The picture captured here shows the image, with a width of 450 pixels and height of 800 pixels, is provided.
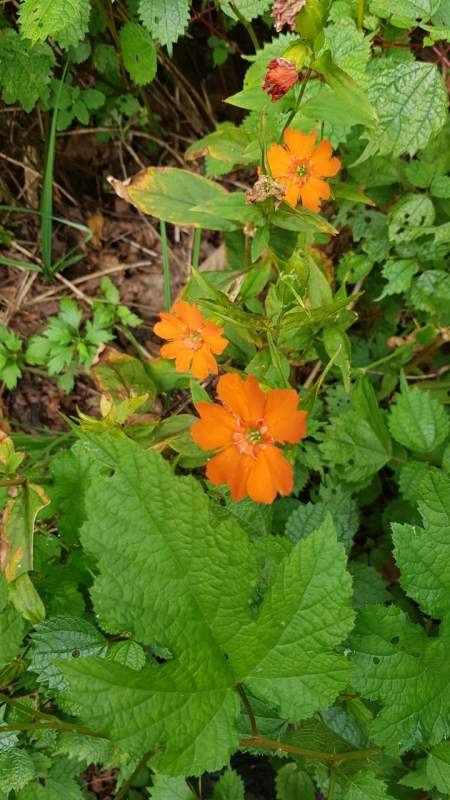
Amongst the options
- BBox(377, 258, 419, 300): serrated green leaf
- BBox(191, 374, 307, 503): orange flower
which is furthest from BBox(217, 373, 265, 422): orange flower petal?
BBox(377, 258, 419, 300): serrated green leaf

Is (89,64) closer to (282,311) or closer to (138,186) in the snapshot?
(138,186)

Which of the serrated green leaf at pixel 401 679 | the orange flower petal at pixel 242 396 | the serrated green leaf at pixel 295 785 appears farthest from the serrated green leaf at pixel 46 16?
the serrated green leaf at pixel 295 785

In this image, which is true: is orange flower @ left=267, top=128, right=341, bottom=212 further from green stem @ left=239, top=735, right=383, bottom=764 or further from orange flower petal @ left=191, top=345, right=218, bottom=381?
green stem @ left=239, top=735, right=383, bottom=764

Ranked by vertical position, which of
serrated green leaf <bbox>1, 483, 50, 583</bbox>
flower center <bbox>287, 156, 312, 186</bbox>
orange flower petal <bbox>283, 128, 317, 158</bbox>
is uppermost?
orange flower petal <bbox>283, 128, 317, 158</bbox>

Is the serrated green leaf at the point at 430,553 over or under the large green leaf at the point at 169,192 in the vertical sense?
under

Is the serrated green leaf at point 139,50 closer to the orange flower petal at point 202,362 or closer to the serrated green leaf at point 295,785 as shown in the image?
the orange flower petal at point 202,362
